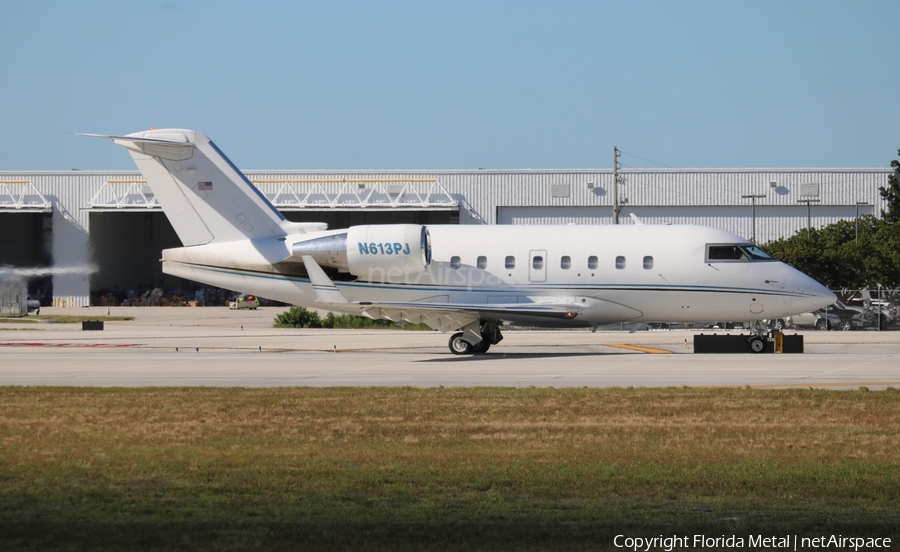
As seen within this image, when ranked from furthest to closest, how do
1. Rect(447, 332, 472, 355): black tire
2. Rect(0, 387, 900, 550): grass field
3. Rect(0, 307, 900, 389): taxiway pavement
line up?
Rect(447, 332, 472, 355): black tire < Rect(0, 307, 900, 389): taxiway pavement < Rect(0, 387, 900, 550): grass field

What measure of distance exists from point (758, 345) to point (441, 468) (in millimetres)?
18973

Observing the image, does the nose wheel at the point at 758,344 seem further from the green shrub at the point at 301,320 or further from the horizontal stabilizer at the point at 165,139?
the green shrub at the point at 301,320

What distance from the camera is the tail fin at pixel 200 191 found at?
28016 mm

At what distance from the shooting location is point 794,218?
234 ft

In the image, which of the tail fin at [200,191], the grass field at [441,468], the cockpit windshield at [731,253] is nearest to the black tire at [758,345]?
the cockpit windshield at [731,253]

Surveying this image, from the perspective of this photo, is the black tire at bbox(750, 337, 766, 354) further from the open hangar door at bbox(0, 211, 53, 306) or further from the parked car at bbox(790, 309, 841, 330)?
the open hangar door at bbox(0, 211, 53, 306)

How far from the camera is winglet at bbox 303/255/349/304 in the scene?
2670 cm

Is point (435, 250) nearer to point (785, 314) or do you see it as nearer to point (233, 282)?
point (233, 282)

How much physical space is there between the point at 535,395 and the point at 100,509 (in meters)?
9.57

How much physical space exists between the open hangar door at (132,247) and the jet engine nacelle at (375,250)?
45.1 m

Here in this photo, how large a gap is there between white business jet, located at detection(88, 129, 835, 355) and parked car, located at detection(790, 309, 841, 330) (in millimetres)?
18208

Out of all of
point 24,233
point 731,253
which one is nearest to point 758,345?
point 731,253

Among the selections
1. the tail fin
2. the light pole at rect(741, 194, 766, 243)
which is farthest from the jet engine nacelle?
the light pole at rect(741, 194, 766, 243)

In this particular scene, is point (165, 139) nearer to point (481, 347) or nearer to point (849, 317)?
point (481, 347)
